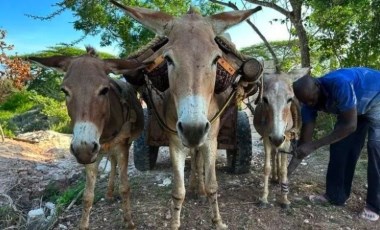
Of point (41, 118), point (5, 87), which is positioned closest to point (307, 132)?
point (5, 87)

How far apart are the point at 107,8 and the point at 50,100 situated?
756 cm

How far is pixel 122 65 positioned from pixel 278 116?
1.75 meters

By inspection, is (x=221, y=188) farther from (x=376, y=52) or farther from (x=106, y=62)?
(x=376, y=52)

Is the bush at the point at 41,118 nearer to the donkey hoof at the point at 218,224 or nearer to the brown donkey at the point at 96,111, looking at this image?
the brown donkey at the point at 96,111

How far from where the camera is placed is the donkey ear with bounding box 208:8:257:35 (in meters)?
3.76

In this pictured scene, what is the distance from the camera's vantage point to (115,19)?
11.6 meters

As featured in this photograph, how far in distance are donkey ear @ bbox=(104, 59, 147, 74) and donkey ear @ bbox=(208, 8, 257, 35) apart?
71cm

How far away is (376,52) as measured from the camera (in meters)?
8.65

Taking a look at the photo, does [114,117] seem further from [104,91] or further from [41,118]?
[41,118]

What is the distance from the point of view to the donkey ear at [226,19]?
376 centimetres

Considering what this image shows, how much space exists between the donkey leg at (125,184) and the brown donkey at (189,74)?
0.60 m

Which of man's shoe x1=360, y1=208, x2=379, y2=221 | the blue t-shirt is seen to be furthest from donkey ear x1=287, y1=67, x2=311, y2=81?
man's shoe x1=360, y1=208, x2=379, y2=221

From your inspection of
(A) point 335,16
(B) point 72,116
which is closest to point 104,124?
(B) point 72,116

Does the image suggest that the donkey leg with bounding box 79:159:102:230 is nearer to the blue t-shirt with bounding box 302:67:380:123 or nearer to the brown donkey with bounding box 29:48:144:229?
the brown donkey with bounding box 29:48:144:229
